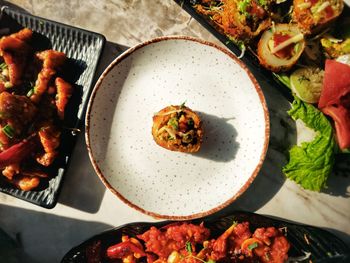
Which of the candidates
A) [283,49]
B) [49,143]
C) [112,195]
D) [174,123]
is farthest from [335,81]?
[49,143]

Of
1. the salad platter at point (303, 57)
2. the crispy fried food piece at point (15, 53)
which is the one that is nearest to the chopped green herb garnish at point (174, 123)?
the salad platter at point (303, 57)

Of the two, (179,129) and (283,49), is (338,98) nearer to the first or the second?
(283,49)

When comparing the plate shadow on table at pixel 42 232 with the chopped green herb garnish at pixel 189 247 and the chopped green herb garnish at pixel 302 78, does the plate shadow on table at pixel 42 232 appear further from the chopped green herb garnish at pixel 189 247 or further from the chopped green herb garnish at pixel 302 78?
the chopped green herb garnish at pixel 302 78

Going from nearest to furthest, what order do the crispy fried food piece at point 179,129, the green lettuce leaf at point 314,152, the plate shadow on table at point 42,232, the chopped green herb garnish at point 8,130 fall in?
1. the crispy fried food piece at point 179,129
2. the green lettuce leaf at point 314,152
3. the chopped green herb garnish at point 8,130
4. the plate shadow on table at point 42,232

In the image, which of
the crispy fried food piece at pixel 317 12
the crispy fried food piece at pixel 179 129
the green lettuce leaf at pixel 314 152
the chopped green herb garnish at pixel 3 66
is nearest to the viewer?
the crispy fried food piece at pixel 317 12

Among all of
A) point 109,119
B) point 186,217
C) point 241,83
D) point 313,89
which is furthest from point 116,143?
point 313,89

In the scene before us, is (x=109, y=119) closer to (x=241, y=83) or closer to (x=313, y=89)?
(x=241, y=83)
